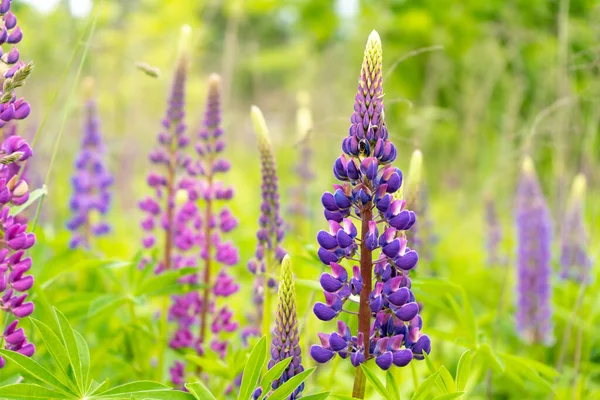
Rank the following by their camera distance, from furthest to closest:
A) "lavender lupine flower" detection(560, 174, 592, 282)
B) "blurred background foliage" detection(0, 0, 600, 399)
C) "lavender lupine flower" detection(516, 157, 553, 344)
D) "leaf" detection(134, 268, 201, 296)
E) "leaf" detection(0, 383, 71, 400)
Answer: "lavender lupine flower" detection(560, 174, 592, 282), "lavender lupine flower" detection(516, 157, 553, 344), "blurred background foliage" detection(0, 0, 600, 399), "leaf" detection(134, 268, 201, 296), "leaf" detection(0, 383, 71, 400)

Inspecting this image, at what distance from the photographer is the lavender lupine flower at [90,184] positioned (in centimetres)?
356

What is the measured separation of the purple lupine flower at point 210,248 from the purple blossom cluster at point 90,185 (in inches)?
47.9

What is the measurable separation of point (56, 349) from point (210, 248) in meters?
1.04

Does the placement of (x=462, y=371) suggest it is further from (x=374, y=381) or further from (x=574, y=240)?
(x=574, y=240)

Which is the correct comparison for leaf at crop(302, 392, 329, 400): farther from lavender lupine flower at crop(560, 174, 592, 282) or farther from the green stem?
lavender lupine flower at crop(560, 174, 592, 282)

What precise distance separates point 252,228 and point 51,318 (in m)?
4.13

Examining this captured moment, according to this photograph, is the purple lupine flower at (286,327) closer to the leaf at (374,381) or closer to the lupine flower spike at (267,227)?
the leaf at (374,381)

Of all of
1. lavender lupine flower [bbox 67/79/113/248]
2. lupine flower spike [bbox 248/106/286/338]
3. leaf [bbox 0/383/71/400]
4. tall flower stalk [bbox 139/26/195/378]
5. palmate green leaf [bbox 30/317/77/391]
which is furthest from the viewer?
lavender lupine flower [bbox 67/79/113/248]

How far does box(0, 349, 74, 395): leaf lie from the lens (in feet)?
4.53

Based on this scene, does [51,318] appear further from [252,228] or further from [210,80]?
[252,228]

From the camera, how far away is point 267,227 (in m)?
2.09

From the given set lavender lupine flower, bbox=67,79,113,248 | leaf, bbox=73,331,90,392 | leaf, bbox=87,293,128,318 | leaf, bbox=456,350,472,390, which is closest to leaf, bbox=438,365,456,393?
leaf, bbox=456,350,472,390

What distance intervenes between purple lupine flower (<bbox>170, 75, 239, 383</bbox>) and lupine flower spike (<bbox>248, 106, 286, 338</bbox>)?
215 mm

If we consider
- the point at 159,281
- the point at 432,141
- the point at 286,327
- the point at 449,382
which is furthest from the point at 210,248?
the point at 432,141
